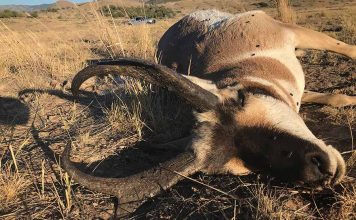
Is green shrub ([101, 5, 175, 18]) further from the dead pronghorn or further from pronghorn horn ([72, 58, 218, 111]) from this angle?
pronghorn horn ([72, 58, 218, 111])

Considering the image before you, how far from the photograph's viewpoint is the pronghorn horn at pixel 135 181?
10.4 ft

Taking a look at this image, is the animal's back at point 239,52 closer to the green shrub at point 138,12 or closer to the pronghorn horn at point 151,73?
the pronghorn horn at point 151,73

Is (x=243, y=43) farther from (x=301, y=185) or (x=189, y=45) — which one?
(x=301, y=185)

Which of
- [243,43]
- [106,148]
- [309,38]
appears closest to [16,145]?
[106,148]

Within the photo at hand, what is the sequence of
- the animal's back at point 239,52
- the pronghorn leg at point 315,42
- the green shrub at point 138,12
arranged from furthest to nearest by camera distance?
the green shrub at point 138,12 → the pronghorn leg at point 315,42 → the animal's back at point 239,52

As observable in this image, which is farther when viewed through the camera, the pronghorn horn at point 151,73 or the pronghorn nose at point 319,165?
the pronghorn horn at point 151,73

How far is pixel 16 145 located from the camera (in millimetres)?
4594

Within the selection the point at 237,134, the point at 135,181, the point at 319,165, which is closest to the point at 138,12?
the point at 237,134

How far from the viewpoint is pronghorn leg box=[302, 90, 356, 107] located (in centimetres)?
515

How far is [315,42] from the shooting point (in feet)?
18.6

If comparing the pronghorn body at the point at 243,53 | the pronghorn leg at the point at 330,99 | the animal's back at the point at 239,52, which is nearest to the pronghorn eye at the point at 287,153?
the pronghorn body at the point at 243,53

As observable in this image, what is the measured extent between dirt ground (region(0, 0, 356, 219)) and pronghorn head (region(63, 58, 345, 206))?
0.15m

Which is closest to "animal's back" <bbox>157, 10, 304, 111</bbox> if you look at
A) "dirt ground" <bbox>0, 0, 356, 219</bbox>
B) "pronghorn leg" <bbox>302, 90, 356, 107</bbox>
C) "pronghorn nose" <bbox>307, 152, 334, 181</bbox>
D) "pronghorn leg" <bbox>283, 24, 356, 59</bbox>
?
"pronghorn leg" <bbox>283, 24, 356, 59</bbox>

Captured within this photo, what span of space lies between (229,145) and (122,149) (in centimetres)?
143
